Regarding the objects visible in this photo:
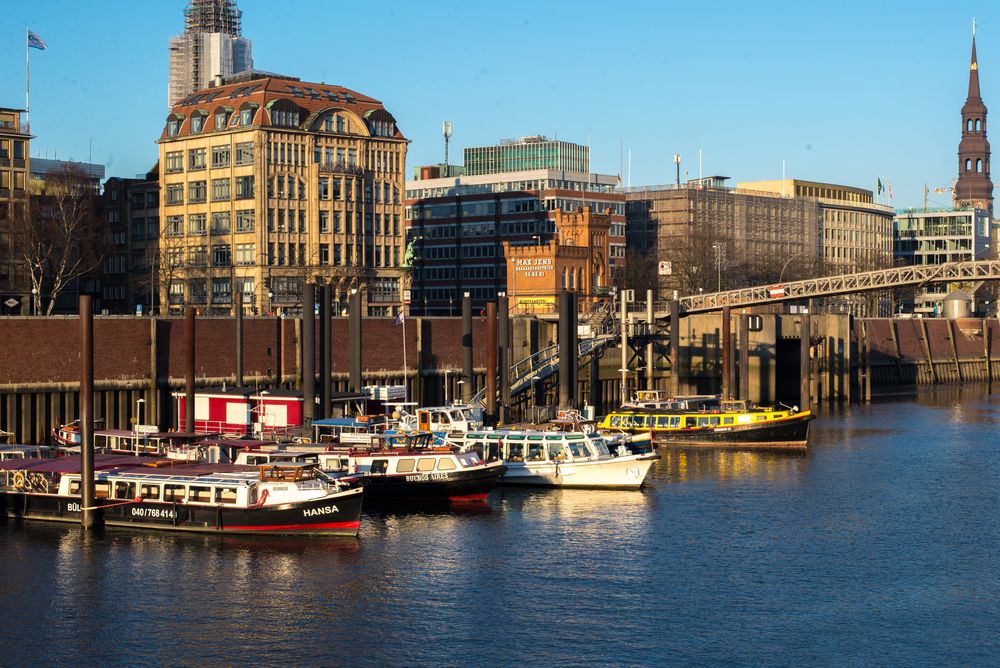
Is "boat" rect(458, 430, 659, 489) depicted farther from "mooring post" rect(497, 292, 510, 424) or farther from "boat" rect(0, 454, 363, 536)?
"mooring post" rect(497, 292, 510, 424)

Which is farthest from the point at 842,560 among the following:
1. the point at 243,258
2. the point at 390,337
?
the point at 243,258

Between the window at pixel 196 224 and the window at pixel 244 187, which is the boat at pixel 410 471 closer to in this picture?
the window at pixel 244 187

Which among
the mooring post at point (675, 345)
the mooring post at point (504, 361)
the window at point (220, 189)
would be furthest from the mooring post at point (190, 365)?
the window at point (220, 189)

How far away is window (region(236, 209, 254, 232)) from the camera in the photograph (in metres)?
144

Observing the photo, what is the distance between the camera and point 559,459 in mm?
73625

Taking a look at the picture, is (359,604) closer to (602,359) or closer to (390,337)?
(390,337)

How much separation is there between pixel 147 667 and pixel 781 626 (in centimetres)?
2054

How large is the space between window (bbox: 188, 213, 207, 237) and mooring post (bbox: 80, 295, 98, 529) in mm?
89852

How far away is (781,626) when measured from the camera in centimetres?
4788

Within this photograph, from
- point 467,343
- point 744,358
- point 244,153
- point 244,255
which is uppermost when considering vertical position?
point 244,153

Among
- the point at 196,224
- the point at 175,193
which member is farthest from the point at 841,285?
the point at 175,193

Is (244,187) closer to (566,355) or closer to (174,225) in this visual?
(174,225)

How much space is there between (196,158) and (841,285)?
2671 inches

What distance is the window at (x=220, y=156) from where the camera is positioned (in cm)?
14575
